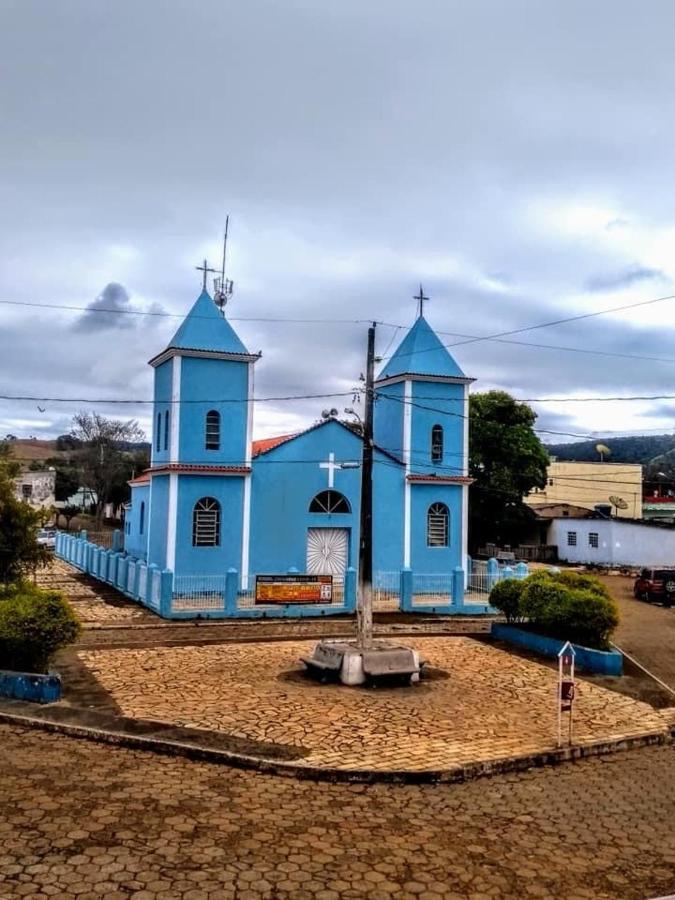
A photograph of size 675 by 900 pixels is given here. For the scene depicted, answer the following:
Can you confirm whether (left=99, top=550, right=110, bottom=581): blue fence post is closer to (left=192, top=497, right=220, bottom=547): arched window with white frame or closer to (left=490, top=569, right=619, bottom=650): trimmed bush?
(left=192, top=497, right=220, bottom=547): arched window with white frame

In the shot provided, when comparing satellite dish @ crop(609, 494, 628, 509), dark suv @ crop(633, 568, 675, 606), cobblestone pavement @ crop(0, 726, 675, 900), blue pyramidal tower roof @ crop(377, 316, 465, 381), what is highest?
blue pyramidal tower roof @ crop(377, 316, 465, 381)

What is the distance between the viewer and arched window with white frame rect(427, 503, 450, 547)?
26328mm

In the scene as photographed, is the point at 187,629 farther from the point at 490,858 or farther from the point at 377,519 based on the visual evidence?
the point at 490,858

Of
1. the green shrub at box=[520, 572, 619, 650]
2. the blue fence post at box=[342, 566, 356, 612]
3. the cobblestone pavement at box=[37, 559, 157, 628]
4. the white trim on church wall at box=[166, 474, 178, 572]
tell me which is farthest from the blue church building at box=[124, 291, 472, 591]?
the green shrub at box=[520, 572, 619, 650]

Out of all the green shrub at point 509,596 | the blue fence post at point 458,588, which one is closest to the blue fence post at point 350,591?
the blue fence post at point 458,588

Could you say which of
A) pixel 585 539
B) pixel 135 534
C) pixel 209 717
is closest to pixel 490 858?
pixel 209 717

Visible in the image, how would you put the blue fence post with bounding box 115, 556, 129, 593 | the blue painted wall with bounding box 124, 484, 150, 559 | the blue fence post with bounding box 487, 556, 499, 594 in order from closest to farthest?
1. the blue fence post with bounding box 487, 556, 499, 594
2. the blue fence post with bounding box 115, 556, 129, 593
3. the blue painted wall with bounding box 124, 484, 150, 559

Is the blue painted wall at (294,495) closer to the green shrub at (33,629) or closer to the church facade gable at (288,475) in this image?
the church facade gable at (288,475)

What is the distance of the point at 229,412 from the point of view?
24.1m

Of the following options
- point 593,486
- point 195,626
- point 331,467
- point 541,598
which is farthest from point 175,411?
point 593,486

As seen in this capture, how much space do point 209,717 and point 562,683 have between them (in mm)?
4570

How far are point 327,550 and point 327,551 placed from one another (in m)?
0.03

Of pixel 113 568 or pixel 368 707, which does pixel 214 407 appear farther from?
pixel 368 707

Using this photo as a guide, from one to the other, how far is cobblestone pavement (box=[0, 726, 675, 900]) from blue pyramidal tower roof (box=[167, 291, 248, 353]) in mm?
16393
